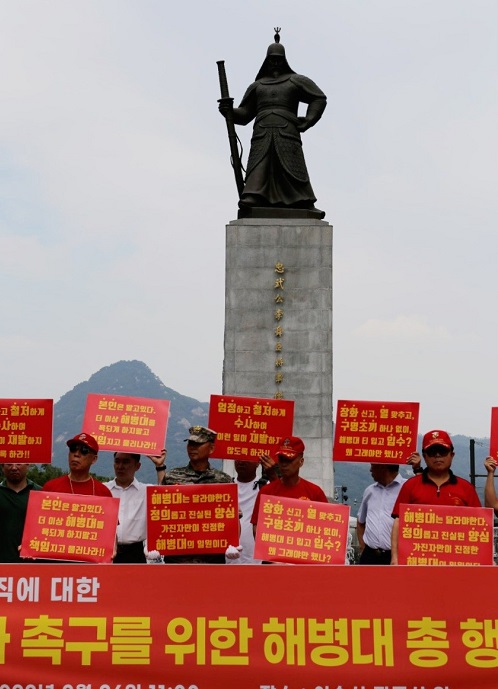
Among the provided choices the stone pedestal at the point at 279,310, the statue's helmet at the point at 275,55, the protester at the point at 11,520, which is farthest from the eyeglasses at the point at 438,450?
the statue's helmet at the point at 275,55

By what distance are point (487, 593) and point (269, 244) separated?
9381 millimetres

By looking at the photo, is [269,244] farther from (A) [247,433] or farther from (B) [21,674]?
(B) [21,674]

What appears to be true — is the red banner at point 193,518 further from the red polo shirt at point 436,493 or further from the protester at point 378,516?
the protester at point 378,516

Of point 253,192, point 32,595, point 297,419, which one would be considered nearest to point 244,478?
point 32,595

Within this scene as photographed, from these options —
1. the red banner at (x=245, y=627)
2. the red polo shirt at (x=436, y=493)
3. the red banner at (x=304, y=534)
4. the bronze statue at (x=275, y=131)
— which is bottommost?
the red banner at (x=245, y=627)

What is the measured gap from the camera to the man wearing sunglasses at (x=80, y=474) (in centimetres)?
674

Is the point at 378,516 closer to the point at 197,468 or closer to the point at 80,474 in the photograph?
the point at 197,468

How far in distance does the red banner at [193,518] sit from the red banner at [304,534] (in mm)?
237

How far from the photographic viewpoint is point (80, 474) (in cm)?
680

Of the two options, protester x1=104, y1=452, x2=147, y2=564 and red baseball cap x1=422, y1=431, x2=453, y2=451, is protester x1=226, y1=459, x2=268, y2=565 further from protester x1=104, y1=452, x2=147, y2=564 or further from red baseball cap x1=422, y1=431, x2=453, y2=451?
red baseball cap x1=422, y1=431, x2=453, y2=451

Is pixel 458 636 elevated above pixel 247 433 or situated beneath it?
situated beneath

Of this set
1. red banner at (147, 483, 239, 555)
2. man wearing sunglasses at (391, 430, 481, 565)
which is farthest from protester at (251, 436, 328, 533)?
man wearing sunglasses at (391, 430, 481, 565)

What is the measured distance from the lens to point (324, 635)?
562 cm

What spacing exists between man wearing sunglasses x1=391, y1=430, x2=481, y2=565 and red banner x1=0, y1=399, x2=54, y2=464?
2.59 m
